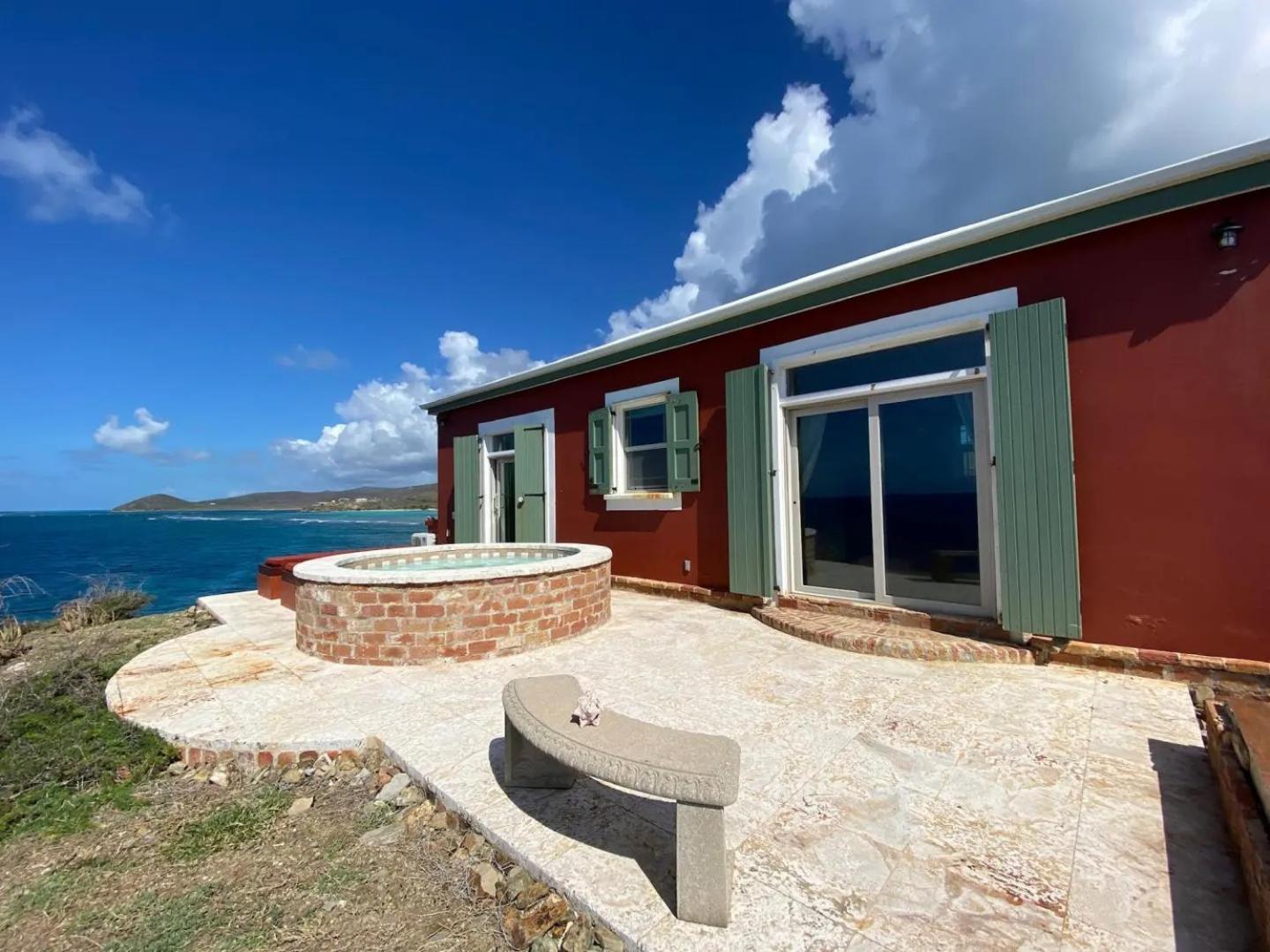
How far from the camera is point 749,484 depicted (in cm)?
514

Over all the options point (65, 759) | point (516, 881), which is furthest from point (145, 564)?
point (516, 881)

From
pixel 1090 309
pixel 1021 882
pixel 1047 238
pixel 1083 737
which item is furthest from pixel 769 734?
pixel 1047 238

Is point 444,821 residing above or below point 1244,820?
below

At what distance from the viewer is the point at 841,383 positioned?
4.77 m

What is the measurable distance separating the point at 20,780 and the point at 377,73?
8.37m

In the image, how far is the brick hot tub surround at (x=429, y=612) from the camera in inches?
148

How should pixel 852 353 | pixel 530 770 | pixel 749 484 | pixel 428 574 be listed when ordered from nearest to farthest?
1. pixel 530 770
2. pixel 428 574
3. pixel 852 353
4. pixel 749 484

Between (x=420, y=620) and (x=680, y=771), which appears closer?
(x=680, y=771)

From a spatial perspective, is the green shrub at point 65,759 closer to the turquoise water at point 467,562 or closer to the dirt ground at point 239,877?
the dirt ground at point 239,877

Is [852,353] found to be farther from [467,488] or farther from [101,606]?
[101,606]

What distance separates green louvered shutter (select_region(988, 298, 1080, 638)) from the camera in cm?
346

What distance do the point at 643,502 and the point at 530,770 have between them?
4.34m

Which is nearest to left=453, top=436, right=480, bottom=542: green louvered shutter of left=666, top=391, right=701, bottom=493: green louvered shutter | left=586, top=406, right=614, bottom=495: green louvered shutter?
left=586, top=406, right=614, bottom=495: green louvered shutter

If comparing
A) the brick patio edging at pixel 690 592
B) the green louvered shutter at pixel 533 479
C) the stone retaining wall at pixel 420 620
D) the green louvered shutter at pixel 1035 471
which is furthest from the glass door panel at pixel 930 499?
the green louvered shutter at pixel 533 479
